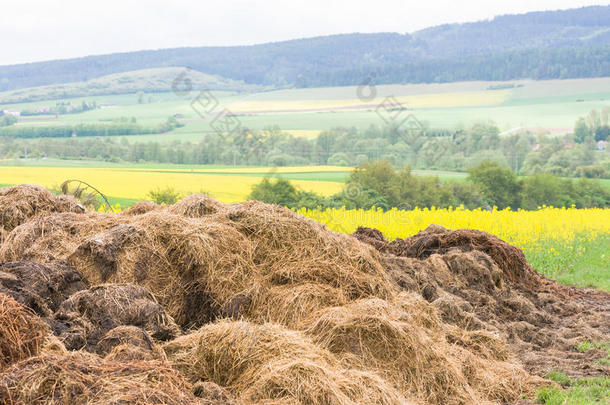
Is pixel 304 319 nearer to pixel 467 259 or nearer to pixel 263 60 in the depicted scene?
pixel 467 259

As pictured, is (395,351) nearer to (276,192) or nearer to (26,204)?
(26,204)

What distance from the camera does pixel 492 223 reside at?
1753cm

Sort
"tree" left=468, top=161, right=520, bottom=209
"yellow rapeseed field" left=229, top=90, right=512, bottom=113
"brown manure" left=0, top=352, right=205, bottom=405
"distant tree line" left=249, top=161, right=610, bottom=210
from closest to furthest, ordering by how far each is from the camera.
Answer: "brown manure" left=0, top=352, right=205, bottom=405 < "distant tree line" left=249, top=161, right=610, bottom=210 < "tree" left=468, top=161, right=520, bottom=209 < "yellow rapeseed field" left=229, top=90, right=512, bottom=113

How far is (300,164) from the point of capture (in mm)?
45438

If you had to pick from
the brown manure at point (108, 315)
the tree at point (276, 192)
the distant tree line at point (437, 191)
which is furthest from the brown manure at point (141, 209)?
the tree at point (276, 192)

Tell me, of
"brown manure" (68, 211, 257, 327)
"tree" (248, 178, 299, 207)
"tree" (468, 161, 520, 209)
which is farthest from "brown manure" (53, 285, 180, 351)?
"tree" (468, 161, 520, 209)

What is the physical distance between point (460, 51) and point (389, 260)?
113m

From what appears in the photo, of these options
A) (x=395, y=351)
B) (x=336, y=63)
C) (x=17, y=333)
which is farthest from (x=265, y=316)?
(x=336, y=63)

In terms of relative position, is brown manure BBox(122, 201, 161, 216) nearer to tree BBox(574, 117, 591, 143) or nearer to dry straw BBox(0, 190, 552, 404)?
dry straw BBox(0, 190, 552, 404)

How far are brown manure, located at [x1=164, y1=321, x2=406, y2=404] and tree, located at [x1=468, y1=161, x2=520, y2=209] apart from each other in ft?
86.0

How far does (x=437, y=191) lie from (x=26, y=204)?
2179cm

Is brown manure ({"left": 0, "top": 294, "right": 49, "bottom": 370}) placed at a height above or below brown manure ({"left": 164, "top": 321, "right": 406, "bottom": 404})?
above

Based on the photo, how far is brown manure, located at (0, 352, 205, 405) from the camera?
4.05m

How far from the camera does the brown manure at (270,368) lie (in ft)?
15.9
